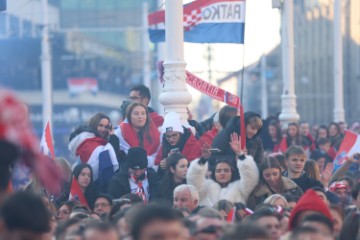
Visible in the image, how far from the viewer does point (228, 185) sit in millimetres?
14852

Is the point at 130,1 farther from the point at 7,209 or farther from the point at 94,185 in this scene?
the point at 7,209

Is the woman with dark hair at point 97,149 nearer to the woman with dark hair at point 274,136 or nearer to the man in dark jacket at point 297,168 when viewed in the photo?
the man in dark jacket at point 297,168

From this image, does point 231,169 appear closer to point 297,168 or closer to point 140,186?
point 140,186

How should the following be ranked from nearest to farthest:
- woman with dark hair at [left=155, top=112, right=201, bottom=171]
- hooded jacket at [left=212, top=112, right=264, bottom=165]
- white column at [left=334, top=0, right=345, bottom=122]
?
hooded jacket at [left=212, top=112, right=264, bottom=165] → woman with dark hair at [left=155, top=112, right=201, bottom=171] → white column at [left=334, top=0, right=345, bottom=122]

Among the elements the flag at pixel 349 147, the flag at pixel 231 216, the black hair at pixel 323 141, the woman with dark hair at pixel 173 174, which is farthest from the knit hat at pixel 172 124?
the black hair at pixel 323 141

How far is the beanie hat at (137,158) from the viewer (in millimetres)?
15391

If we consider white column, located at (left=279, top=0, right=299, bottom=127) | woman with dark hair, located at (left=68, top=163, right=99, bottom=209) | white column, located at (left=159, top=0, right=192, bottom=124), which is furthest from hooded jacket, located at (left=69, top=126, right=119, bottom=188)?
white column, located at (left=279, top=0, right=299, bottom=127)

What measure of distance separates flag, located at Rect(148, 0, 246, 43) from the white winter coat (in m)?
5.87

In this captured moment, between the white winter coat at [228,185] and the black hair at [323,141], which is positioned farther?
the black hair at [323,141]

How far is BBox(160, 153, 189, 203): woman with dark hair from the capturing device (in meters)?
15.4

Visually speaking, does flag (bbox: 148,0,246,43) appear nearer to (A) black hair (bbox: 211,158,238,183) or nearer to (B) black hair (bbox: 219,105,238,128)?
(B) black hair (bbox: 219,105,238,128)

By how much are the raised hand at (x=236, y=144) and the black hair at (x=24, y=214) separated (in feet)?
24.7

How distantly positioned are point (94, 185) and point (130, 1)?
93536mm

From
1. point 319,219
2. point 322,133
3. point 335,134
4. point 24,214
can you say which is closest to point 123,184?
point 319,219
